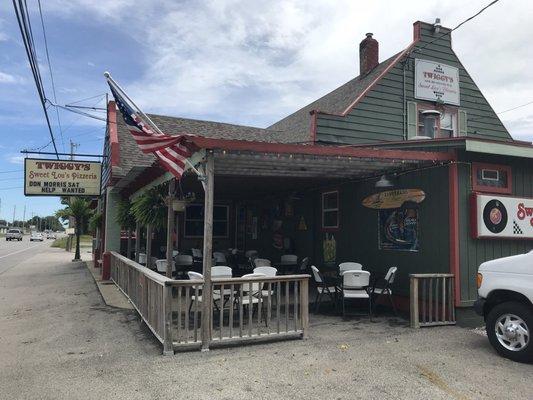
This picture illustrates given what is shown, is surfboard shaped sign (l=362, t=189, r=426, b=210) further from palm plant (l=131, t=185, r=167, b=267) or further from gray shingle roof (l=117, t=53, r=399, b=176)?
palm plant (l=131, t=185, r=167, b=267)

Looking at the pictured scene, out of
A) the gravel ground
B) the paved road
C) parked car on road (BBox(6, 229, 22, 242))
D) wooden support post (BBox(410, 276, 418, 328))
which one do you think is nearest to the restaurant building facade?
wooden support post (BBox(410, 276, 418, 328))

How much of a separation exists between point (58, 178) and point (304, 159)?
12.7 meters

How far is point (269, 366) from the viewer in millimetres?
5312

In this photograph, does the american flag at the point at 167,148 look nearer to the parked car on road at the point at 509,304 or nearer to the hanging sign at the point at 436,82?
the parked car on road at the point at 509,304

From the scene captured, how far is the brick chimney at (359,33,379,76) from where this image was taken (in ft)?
50.6

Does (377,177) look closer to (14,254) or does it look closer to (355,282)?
(355,282)

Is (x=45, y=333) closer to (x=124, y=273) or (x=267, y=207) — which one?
(x=124, y=273)

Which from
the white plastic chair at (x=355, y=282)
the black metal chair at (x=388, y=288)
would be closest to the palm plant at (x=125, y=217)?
the white plastic chair at (x=355, y=282)

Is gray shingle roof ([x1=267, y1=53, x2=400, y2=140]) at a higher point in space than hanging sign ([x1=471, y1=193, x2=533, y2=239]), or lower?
higher

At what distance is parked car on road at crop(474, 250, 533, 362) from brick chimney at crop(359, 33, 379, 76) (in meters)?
10.9

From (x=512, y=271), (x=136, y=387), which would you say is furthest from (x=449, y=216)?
(x=136, y=387)

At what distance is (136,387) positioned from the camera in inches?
183

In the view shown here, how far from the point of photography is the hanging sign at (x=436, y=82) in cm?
1430

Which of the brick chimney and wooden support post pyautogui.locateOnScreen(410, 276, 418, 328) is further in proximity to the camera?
the brick chimney
